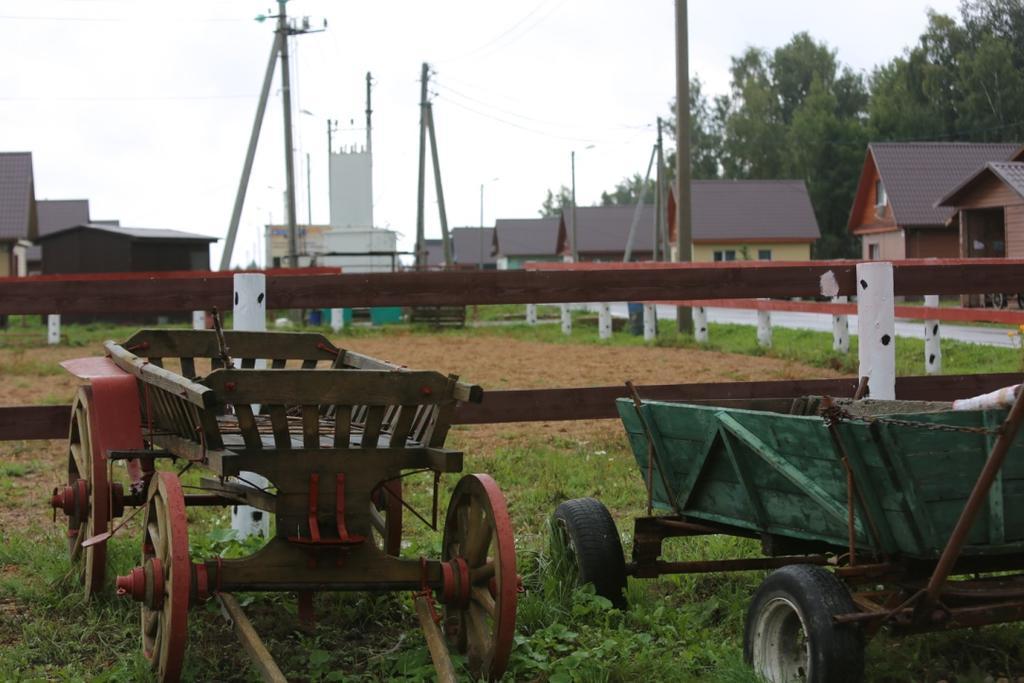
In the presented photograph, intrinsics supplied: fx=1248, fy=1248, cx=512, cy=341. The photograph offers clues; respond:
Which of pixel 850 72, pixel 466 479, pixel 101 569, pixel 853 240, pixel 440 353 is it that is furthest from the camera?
pixel 850 72

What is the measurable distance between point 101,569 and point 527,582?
1.85 m

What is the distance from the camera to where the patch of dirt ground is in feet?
29.2

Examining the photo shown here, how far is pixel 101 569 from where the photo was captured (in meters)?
5.34

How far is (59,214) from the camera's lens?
6316 centimetres

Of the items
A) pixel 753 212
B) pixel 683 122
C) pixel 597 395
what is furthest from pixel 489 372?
pixel 753 212

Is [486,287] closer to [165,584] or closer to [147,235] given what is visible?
[165,584]

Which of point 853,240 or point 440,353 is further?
point 853,240

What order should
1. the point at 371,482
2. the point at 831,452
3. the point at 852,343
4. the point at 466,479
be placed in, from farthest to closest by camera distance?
the point at 852,343
the point at 466,479
the point at 371,482
the point at 831,452

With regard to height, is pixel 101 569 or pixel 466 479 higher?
pixel 466 479

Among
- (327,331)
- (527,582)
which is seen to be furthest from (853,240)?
(527,582)

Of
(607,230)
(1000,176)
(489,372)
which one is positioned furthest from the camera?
(607,230)

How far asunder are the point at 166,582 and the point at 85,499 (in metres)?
1.54

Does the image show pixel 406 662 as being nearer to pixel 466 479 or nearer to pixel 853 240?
pixel 466 479

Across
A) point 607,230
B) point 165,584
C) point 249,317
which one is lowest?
point 165,584
